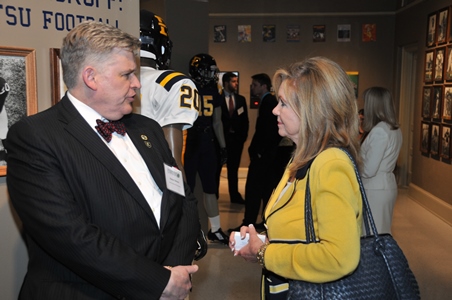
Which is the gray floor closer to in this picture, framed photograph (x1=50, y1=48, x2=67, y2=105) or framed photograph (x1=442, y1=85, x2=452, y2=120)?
framed photograph (x1=442, y1=85, x2=452, y2=120)

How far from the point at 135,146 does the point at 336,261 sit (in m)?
0.77

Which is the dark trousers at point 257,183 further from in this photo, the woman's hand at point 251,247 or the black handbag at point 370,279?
the black handbag at point 370,279

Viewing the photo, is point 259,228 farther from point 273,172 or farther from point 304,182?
point 304,182

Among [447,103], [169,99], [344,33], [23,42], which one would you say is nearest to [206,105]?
[169,99]

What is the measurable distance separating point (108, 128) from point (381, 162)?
2478 mm

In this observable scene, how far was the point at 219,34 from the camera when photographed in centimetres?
875

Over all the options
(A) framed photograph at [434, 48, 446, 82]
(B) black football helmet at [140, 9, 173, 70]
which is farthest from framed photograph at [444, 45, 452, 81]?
(B) black football helmet at [140, 9, 173, 70]

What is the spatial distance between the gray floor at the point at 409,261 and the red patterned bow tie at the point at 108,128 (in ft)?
7.85

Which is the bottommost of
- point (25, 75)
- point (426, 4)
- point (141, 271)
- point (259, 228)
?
point (259, 228)

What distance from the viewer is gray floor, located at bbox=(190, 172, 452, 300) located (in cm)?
390

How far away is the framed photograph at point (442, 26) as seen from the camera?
6.12 meters

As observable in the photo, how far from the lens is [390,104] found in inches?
144

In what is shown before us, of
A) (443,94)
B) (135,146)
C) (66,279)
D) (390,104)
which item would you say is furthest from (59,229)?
(443,94)

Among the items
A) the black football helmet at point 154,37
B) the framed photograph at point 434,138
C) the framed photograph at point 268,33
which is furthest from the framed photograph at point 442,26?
the black football helmet at point 154,37
